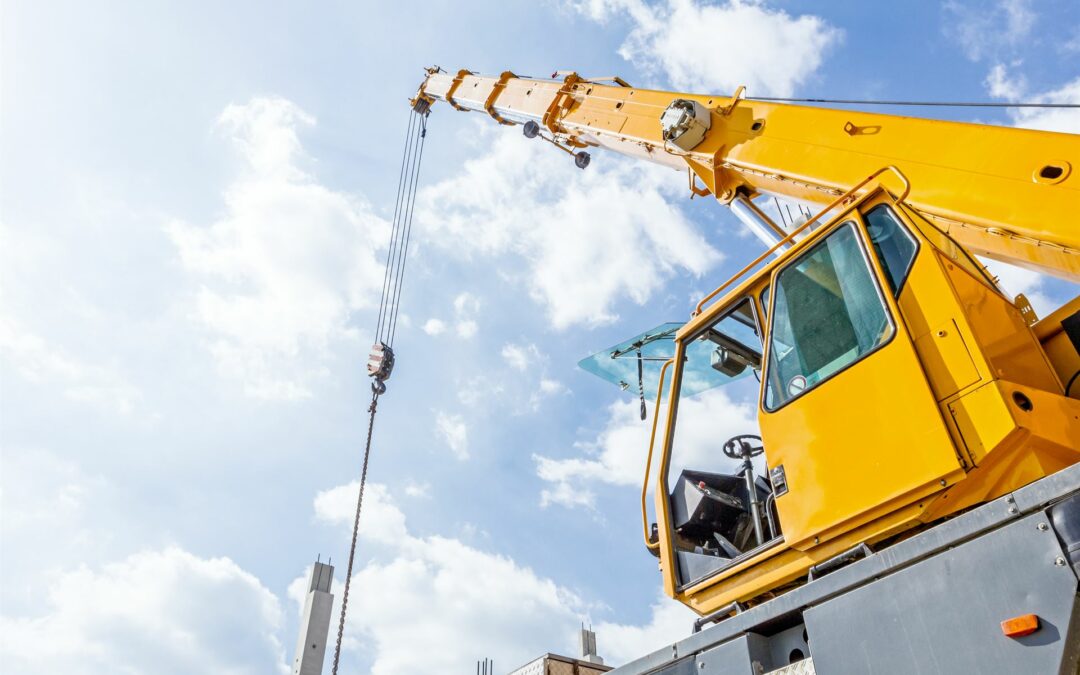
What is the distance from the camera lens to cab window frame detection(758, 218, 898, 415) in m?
3.43

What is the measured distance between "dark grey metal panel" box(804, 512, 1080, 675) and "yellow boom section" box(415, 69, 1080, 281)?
188 cm

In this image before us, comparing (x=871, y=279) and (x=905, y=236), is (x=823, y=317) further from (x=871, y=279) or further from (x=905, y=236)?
(x=905, y=236)

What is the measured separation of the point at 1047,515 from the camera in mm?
2463

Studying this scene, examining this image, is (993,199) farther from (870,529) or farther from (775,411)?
(870,529)

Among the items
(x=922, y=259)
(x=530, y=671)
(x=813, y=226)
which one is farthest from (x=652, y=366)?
(x=530, y=671)

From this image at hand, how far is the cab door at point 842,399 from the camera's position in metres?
3.13

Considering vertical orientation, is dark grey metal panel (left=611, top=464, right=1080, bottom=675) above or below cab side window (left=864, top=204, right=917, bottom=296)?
below

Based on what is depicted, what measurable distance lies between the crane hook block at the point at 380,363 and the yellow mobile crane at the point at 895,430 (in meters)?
5.24

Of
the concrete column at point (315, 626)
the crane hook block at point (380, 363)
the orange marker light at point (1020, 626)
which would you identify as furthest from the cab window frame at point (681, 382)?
the crane hook block at point (380, 363)

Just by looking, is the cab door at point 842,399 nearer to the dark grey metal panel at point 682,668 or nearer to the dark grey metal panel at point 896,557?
the dark grey metal panel at point 896,557

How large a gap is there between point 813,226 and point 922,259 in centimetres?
160

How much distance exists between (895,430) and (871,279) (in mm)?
793

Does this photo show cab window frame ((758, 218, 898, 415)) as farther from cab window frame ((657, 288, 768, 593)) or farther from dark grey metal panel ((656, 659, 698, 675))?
dark grey metal panel ((656, 659, 698, 675))

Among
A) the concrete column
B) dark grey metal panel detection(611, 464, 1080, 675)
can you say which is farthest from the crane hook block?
dark grey metal panel detection(611, 464, 1080, 675)
